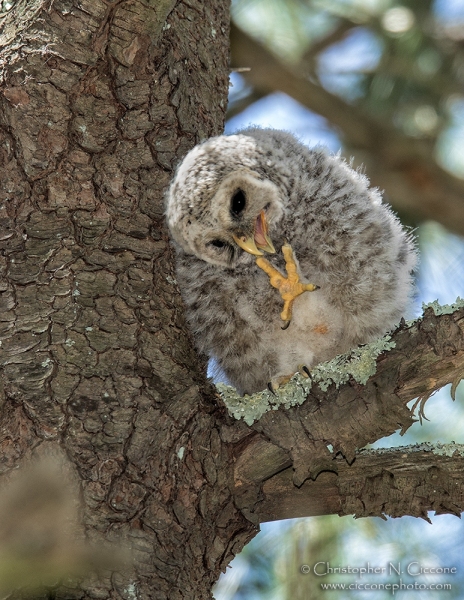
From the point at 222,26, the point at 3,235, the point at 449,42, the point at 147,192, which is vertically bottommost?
the point at 3,235

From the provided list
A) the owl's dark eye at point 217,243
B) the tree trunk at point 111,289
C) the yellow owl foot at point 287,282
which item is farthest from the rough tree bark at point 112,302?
the yellow owl foot at point 287,282

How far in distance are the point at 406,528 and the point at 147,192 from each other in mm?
2051

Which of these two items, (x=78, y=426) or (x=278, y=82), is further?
(x=278, y=82)

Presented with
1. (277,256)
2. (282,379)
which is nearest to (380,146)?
(277,256)

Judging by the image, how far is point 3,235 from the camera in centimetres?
214

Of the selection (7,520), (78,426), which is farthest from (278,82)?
(7,520)

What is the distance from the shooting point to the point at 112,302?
7.01ft

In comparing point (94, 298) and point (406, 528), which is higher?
point (94, 298)

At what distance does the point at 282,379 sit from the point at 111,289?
568 mm

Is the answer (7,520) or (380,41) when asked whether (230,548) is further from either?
(380,41)

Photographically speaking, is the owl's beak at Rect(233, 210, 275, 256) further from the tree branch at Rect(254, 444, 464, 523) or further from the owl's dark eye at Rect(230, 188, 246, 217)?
the tree branch at Rect(254, 444, 464, 523)

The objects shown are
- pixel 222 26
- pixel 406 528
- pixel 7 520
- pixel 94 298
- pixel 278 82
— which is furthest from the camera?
pixel 278 82

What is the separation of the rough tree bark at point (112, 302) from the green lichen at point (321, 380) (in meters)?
0.03

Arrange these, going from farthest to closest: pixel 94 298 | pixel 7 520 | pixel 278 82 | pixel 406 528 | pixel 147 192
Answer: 1. pixel 278 82
2. pixel 406 528
3. pixel 147 192
4. pixel 94 298
5. pixel 7 520
